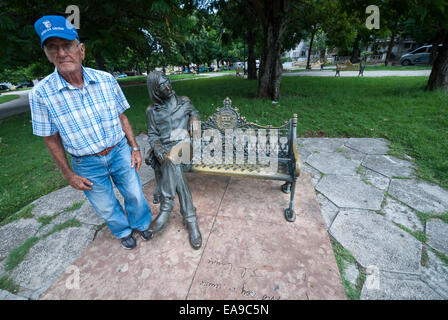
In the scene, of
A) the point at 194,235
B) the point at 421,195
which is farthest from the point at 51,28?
the point at 421,195

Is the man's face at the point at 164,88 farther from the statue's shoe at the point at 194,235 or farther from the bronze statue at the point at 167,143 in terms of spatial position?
the statue's shoe at the point at 194,235

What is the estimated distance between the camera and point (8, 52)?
4.89m

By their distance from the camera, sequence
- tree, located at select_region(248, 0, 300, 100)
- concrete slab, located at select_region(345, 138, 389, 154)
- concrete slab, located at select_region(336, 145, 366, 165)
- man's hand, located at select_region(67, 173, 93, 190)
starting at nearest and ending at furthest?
man's hand, located at select_region(67, 173, 93, 190), concrete slab, located at select_region(336, 145, 366, 165), concrete slab, located at select_region(345, 138, 389, 154), tree, located at select_region(248, 0, 300, 100)

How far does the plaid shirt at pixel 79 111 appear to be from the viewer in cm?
152

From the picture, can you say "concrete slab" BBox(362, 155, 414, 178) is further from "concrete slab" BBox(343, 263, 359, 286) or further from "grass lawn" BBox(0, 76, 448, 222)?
"concrete slab" BBox(343, 263, 359, 286)

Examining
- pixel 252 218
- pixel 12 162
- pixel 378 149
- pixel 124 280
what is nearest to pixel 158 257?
pixel 124 280

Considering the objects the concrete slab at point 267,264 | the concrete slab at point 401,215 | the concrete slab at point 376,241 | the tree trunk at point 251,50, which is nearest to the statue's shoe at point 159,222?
the concrete slab at point 267,264

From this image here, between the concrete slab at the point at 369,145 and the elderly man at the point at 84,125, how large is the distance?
13.6 feet

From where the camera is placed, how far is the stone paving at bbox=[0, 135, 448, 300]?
1.79 metres

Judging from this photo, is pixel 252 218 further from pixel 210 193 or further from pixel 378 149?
pixel 378 149

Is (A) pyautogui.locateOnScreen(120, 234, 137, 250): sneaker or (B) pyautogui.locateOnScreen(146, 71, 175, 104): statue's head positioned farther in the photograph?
(B) pyautogui.locateOnScreen(146, 71, 175, 104): statue's head

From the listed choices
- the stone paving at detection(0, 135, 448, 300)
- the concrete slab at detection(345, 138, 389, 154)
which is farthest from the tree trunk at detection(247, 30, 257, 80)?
the stone paving at detection(0, 135, 448, 300)

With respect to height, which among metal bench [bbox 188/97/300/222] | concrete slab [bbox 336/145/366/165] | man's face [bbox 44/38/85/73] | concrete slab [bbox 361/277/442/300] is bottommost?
concrete slab [bbox 336/145/366/165]

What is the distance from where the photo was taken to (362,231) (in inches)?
89.0
